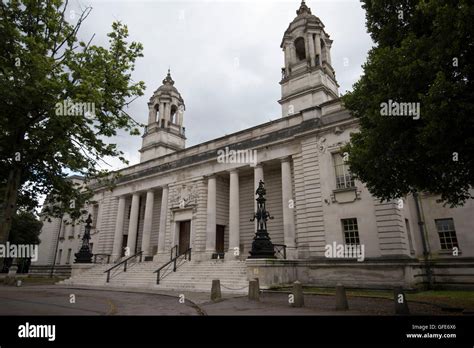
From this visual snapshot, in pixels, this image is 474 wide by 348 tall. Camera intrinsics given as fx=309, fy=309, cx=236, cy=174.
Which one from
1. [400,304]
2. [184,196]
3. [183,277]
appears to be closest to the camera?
[400,304]

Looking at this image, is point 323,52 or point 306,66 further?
point 323,52

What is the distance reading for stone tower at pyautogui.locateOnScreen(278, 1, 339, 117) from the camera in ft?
90.7

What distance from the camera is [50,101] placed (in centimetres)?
990

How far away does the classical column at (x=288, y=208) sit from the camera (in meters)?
21.2

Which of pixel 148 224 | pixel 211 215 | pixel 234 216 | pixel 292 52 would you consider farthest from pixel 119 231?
pixel 292 52

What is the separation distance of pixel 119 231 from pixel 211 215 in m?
13.1

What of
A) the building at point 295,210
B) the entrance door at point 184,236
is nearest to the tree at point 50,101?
the building at point 295,210

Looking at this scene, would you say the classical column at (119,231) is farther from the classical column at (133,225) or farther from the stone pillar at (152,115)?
the stone pillar at (152,115)

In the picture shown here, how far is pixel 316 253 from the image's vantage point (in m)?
19.7

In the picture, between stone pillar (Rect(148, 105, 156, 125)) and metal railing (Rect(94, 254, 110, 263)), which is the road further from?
stone pillar (Rect(148, 105, 156, 125))

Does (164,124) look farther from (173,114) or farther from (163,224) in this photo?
(163,224)

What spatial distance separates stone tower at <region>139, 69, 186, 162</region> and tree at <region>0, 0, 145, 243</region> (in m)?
26.1

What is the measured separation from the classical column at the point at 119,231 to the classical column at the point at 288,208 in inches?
764
